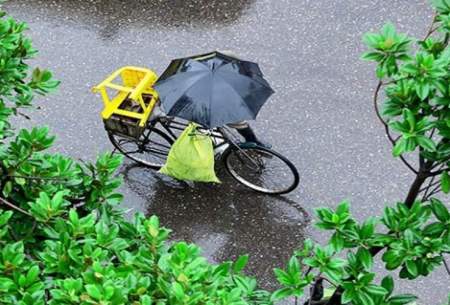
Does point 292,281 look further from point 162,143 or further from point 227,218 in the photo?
point 162,143

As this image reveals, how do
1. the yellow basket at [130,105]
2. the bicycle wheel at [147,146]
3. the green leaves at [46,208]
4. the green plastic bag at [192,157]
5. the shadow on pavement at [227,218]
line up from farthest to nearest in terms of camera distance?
the bicycle wheel at [147,146] → the shadow on pavement at [227,218] → the yellow basket at [130,105] → the green plastic bag at [192,157] → the green leaves at [46,208]

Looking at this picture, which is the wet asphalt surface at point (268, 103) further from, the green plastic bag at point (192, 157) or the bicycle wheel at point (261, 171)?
the green plastic bag at point (192, 157)

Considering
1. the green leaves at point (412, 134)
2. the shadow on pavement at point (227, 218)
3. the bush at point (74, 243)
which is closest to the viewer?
the bush at point (74, 243)

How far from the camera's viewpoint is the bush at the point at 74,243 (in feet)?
9.53

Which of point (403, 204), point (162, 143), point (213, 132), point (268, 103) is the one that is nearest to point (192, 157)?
point (213, 132)

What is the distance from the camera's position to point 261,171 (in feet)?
22.2

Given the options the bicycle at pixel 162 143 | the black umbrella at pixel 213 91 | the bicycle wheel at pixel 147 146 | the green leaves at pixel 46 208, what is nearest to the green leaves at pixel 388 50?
the green leaves at pixel 46 208

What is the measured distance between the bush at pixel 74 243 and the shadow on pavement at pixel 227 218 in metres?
2.60

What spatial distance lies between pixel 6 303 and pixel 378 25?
6341 millimetres

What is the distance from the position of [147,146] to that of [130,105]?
0.49 m

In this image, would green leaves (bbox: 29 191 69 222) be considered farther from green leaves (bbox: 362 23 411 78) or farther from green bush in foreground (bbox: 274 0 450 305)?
green leaves (bbox: 362 23 411 78)

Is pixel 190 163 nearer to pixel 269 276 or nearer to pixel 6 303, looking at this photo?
pixel 269 276

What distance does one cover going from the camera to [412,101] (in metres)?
3.09

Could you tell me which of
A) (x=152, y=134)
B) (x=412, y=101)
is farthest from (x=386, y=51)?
(x=152, y=134)
